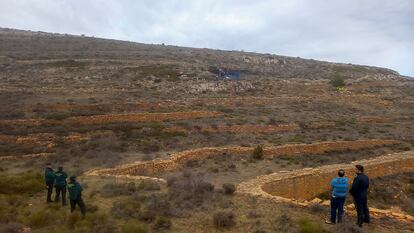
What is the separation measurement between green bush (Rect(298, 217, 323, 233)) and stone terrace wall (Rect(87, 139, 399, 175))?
1094 cm

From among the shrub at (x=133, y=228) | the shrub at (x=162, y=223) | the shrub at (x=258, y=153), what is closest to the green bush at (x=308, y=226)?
the shrub at (x=162, y=223)

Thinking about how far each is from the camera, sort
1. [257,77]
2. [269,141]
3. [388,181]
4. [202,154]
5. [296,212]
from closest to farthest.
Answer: [296,212]
[388,181]
[202,154]
[269,141]
[257,77]

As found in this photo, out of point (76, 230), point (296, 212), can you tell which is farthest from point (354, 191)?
point (76, 230)

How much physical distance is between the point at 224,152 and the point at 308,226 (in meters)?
15.4

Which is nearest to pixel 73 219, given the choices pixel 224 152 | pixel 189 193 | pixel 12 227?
pixel 12 227

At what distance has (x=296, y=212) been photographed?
11.9 m

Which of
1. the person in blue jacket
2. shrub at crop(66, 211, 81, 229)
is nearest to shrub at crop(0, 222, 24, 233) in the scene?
shrub at crop(66, 211, 81, 229)

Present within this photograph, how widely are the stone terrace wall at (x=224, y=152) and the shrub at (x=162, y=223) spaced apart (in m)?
8.48

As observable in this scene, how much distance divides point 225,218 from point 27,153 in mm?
17588

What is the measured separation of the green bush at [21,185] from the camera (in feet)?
49.4

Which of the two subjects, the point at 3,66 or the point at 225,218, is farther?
the point at 3,66

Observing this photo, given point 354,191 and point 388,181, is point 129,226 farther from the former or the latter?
point 388,181

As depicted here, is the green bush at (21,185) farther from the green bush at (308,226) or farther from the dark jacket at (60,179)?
the green bush at (308,226)

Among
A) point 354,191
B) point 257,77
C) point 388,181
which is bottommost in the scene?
point 388,181
